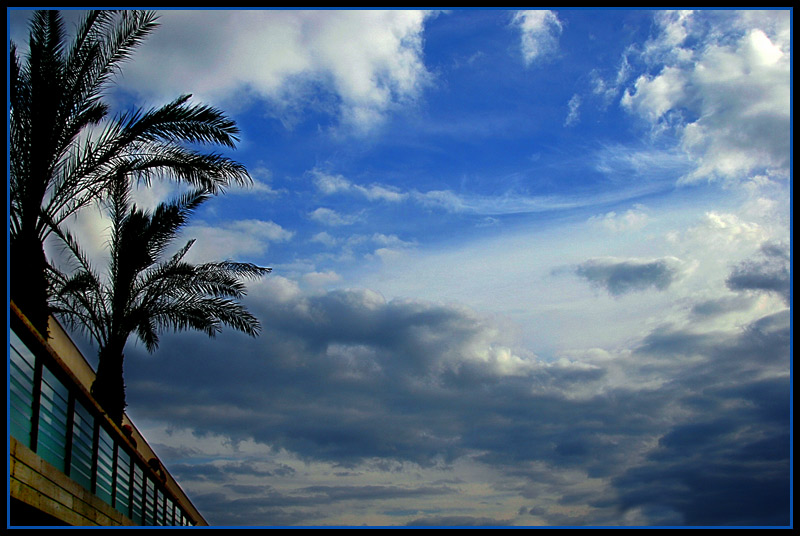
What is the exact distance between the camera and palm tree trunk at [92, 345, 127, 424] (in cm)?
1645

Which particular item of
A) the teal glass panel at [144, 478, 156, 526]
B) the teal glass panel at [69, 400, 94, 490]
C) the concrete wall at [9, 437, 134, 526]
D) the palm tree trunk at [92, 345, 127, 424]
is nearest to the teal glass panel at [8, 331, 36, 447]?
the concrete wall at [9, 437, 134, 526]

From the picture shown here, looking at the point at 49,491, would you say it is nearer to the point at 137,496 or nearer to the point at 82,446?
the point at 82,446

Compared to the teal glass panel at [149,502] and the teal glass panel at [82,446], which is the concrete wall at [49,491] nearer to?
the teal glass panel at [82,446]

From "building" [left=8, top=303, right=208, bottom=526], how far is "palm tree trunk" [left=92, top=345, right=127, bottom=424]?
2.48m

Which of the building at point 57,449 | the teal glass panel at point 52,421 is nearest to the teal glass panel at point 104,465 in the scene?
the building at point 57,449

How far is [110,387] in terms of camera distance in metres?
16.6

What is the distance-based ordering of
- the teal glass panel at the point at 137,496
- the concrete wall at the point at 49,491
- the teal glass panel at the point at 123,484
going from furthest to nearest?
the teal glass panel at the point at 137,496, the teal glass panel at the point at 123,484, the concrete wall at the point at 49,491

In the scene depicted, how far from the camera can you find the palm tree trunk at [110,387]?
1645cm

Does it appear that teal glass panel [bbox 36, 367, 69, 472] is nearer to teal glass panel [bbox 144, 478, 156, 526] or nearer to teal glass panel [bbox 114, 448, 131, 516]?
teal glass panel [bbox 114, 448, 131, 516]

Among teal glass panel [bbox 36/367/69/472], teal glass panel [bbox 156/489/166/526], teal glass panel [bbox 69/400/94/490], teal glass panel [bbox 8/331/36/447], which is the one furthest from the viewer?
teal glass panel [bbox 156/489/166/526]

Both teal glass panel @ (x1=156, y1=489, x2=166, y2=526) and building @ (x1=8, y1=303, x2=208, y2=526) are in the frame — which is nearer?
building @ (x1=8, y1=303, x2=208, y2=526)

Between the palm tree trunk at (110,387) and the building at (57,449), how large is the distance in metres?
2.48

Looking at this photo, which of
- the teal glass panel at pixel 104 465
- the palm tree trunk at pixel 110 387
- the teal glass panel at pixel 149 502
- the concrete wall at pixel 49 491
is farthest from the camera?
the palm tree trunk at pixel 110 387

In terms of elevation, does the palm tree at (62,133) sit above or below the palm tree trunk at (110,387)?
above
